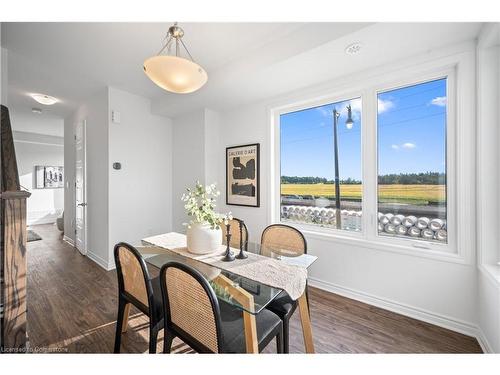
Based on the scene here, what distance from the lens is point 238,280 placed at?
124cm

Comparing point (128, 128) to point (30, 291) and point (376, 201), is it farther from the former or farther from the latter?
point (376, 201)

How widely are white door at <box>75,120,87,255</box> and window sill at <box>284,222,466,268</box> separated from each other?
343 cm

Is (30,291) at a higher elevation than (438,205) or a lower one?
lower

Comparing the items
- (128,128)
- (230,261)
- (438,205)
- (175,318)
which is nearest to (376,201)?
(438,205)

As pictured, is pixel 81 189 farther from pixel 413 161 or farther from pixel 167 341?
pixel 413 161

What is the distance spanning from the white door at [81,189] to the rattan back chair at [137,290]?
2.65 m

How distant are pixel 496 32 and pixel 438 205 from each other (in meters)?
1.29

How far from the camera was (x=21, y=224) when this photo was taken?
1.16 m

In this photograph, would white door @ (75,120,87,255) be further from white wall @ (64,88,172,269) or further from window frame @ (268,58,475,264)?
window frame @ (268,58,475,264)

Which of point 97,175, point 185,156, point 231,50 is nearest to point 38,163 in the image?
point 97,175

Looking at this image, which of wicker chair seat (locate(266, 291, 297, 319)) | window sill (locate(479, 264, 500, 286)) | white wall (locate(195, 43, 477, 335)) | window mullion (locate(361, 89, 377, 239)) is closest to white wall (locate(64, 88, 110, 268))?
white wall (locate(195, 43, 477, 335))

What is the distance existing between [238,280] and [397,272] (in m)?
1.66

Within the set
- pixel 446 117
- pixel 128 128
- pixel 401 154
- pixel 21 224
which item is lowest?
pixel 21 224
